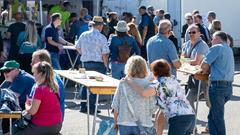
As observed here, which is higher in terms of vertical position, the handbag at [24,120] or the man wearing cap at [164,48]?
the man wearing cap at [164,48]

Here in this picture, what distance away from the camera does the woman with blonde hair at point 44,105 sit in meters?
6.52

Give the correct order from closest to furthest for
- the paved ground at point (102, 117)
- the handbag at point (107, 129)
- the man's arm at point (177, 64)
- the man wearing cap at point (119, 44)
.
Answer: the handbag at point (107, 129) → the man's arm at point (177, 64) → the paved ground at point (102, 117) → the man wearing cap at point (119, 44)

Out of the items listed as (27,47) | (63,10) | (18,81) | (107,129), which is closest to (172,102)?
(107,129)

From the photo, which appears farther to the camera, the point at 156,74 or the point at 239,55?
the point at 239,55

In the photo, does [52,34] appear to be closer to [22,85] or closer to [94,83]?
[94,83]

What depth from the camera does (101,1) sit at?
63.2ft

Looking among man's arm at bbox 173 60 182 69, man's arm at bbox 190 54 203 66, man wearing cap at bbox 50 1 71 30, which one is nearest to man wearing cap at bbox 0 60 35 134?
man's arm at bbox 173 60 182 69

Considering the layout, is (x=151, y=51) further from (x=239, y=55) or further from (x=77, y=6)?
(x=239, y=55)

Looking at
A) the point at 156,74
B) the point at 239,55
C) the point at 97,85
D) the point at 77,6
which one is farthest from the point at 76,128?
the point at 239,55

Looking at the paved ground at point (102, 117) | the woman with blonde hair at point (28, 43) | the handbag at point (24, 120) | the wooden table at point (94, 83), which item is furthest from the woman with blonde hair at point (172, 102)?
the woman with blonde hair at point (28, 43)

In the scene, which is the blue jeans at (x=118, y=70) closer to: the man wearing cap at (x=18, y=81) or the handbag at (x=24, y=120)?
the man wearing cap at (x=18, y=81)

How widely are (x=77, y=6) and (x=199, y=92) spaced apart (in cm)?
1012

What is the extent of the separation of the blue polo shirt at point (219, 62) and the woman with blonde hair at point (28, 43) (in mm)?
4287

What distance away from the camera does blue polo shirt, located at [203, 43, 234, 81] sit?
26.2 ft
